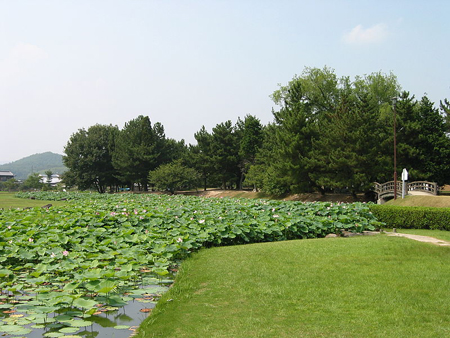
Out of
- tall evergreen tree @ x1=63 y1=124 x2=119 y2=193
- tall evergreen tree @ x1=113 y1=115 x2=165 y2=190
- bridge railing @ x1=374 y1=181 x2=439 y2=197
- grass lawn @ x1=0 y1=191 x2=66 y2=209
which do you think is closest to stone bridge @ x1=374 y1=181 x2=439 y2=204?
bridge railing @ x1=374 y1=181 x2=439 y2=197

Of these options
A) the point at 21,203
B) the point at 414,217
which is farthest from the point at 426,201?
the point at 21,203

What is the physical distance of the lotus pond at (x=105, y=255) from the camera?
17.5 feet

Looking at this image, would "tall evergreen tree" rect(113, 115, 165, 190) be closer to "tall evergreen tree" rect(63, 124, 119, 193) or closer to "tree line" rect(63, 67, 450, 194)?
"tree line" rect(63, 67, 450, 194)

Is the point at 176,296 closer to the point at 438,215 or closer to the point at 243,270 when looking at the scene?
the point at 243,270

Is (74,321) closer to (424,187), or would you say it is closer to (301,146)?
(424,187)

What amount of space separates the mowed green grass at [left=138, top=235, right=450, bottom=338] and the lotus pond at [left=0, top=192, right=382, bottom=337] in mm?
676

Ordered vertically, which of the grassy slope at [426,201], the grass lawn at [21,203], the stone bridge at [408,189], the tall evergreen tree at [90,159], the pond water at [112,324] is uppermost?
the tall evergreen tree at [90,159]

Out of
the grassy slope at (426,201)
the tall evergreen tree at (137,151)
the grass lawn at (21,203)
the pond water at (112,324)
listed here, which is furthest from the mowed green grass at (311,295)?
the tall evergreen tree at (137,151)

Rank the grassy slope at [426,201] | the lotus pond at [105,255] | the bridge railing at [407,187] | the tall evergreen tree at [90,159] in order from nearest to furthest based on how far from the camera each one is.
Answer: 1. the lotus pond at [105,255]
2. the grassy slope at [426,201]
3. the bridge railing at [407,187]
4. the tall evergreen tree at [90,159]

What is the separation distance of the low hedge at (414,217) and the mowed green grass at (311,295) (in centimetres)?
842

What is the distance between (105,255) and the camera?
802 cm

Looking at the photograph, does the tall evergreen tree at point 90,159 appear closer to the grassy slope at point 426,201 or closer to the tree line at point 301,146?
the tree line at point 301,146

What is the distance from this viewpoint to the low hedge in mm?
16672

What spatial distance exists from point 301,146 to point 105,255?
107ft
